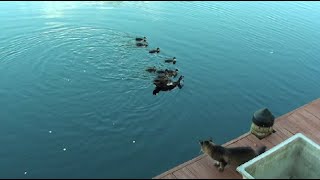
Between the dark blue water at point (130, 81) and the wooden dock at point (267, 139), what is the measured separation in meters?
1.72

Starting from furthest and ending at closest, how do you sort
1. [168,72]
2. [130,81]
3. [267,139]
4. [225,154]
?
[168,72] → [130,81] → [267,139] → [225,154]

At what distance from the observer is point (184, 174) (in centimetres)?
1288

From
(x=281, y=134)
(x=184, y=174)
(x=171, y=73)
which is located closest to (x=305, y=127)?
(x=281, y=134)

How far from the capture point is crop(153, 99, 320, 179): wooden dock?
42.2ft

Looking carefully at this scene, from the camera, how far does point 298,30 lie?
2939 cm

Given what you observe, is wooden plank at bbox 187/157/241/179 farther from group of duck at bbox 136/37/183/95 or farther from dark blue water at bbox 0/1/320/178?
group of duck at bbox 136/37/183/95

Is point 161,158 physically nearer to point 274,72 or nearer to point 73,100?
point 73,100

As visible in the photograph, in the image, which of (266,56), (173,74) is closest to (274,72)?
(266,56)

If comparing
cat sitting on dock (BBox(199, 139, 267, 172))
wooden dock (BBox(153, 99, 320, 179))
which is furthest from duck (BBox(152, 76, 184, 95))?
cat sitting on dock (BBox(199, 139, 267, 172))

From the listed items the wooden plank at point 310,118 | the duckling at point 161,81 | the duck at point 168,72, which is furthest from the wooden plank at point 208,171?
the duck at point 168,72

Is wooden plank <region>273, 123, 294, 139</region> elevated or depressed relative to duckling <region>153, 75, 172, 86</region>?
depressed

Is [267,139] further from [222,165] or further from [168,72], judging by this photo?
[168,72]

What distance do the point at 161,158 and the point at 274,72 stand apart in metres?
10.9

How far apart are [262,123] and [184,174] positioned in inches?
155
